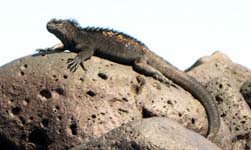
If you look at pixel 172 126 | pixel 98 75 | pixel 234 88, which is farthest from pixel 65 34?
pixel 172 126

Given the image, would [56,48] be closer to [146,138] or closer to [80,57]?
[80,57]

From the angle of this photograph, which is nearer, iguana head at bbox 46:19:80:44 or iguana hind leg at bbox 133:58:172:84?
iguana hind leg at bbox 133:58:172:84

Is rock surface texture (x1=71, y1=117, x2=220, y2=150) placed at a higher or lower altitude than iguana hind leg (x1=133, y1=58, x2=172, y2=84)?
lower

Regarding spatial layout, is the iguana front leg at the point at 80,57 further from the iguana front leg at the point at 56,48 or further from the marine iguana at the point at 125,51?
the iguana front leg at the point at 56,48

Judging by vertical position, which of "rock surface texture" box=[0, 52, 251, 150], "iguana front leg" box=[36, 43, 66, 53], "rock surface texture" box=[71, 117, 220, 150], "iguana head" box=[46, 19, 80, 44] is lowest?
"rock surface texture" box=[71, 117, 220, 150]

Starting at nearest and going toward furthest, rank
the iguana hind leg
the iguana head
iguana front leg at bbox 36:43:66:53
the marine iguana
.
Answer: the iguana hind leg < the marine iguana < iguana front leg at bbox 36:43:66:53 < the iguana head

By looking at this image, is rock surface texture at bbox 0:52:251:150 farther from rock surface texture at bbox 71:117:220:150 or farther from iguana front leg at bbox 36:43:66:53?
rock surface texture at bbox 71:117:220:150

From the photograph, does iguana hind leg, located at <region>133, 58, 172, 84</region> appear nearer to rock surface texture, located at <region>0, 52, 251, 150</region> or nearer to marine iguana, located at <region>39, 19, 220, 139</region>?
marine iguana, located at <region>39, 19, 220, 139</region>

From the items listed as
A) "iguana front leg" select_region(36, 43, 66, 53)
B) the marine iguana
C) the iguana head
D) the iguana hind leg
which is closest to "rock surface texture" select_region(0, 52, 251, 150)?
the iguana hind leg

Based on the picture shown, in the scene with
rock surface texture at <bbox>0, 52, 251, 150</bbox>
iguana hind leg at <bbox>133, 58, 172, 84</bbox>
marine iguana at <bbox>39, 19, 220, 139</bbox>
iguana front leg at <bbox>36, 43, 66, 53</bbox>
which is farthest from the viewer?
iguana front leg at <bbox>36, 43, 66, 53</bbox>
